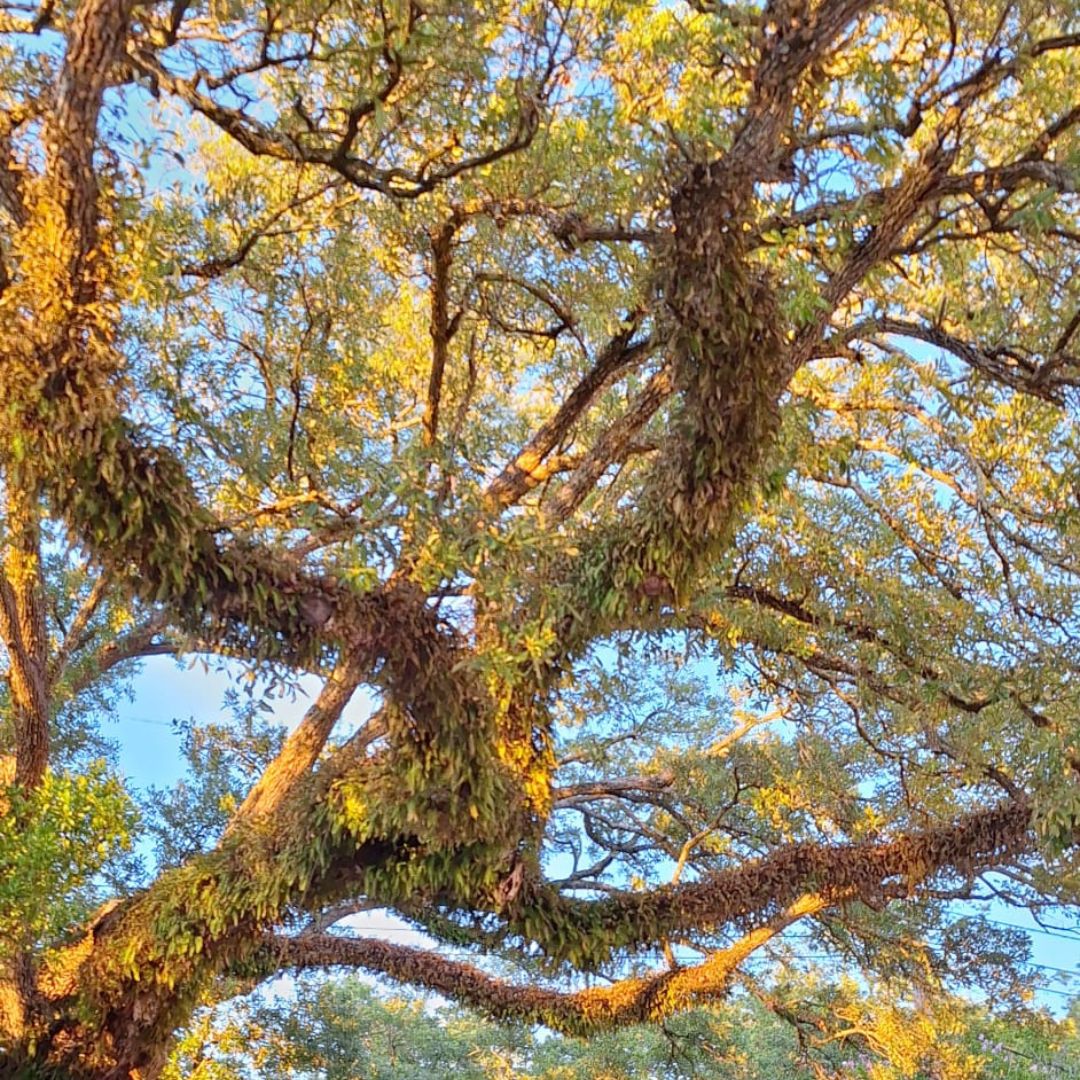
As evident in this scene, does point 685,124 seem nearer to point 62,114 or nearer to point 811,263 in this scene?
point 811,263

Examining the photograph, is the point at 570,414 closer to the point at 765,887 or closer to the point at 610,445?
the point at 610,445

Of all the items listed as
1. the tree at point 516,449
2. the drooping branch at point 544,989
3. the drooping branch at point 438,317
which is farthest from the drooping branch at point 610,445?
the drooping branch at point 544,989

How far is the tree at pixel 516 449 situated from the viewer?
202cm

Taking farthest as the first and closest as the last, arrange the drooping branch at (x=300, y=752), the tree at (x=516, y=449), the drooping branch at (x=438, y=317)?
the drooping branch at (x=300, y=752), the drooping branch at (x=438, y=317), the tree at (x=516, y=449)

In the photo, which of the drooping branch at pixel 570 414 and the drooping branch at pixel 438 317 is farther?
the drooping branch at pixel 570 414

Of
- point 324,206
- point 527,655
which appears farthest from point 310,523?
point 324,206

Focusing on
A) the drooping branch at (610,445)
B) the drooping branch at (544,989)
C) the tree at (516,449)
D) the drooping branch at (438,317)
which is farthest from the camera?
the drooping branch at (544,989)

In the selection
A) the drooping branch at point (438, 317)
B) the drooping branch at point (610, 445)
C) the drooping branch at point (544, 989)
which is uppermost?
the drooping branch at point (438, 317)

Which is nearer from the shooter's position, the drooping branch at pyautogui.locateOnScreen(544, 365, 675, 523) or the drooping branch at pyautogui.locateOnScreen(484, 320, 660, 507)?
the drooping branch at pyautogui.locateOnScreen(544, 365, 675, 523)

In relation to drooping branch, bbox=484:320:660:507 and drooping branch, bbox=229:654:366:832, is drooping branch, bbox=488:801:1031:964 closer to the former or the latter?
drooping branch, bbox=229:654:366:832

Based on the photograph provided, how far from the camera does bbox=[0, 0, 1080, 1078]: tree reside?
2.02 meters

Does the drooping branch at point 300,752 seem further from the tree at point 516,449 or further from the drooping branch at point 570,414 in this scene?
the drooping branch at point 570,414

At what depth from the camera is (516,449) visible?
5.00 metres

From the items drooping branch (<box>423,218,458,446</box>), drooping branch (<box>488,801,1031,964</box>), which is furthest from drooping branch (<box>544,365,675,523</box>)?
drooping branch (<box>488,801,1031,964</box>)
